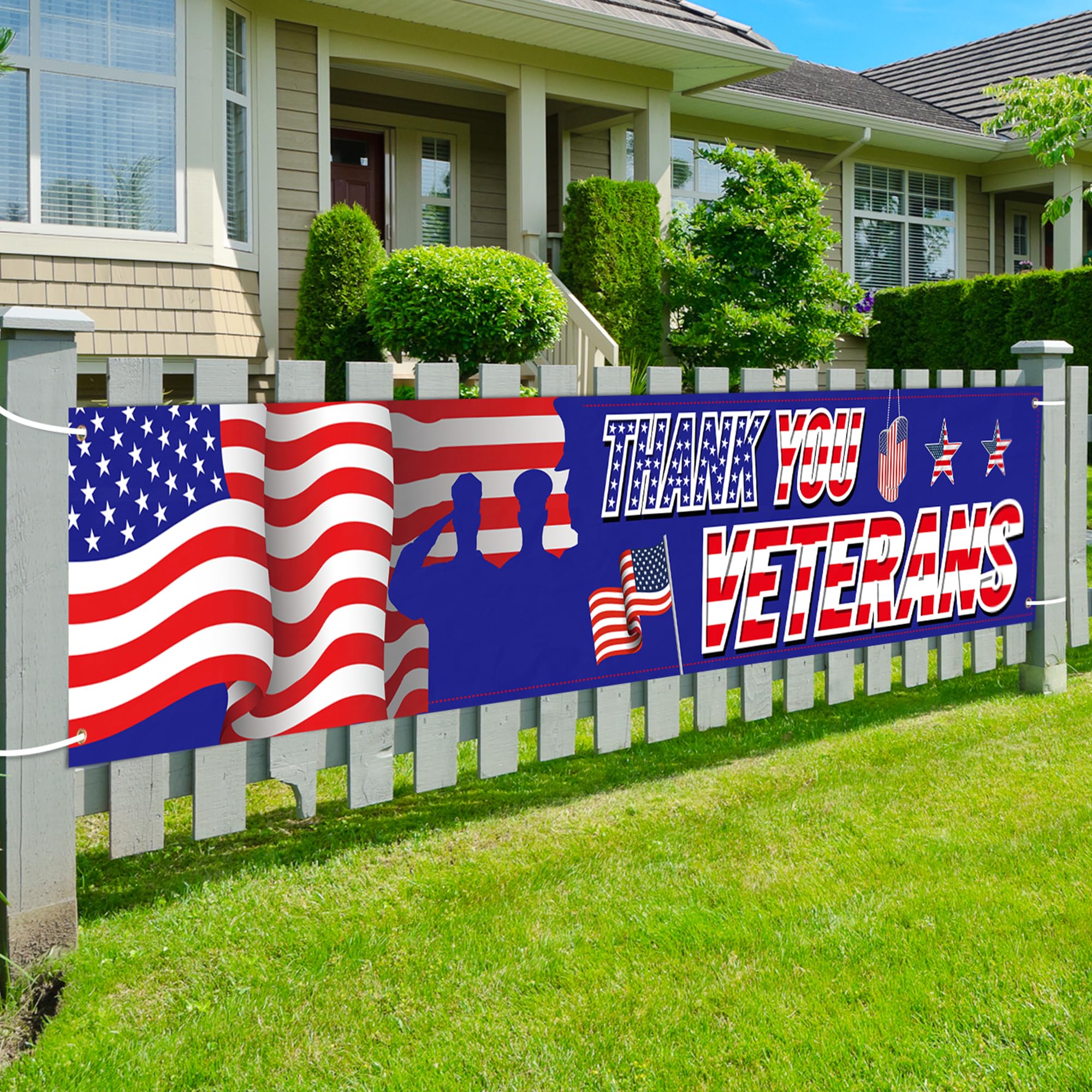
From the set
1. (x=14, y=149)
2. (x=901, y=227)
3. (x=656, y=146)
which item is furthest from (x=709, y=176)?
(x=14, y=149)

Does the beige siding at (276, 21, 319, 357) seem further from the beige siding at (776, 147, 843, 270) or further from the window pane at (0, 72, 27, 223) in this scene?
the beige siding at (776, 147, 843, 270)

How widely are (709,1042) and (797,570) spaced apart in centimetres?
242

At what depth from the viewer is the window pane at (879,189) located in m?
18.3

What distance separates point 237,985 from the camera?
3.06 meters

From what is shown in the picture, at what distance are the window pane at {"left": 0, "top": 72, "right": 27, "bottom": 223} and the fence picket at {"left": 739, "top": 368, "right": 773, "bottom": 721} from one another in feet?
22.0

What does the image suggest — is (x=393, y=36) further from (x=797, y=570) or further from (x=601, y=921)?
(x=601, y=921)

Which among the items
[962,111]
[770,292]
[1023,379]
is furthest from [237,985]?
[962,111]

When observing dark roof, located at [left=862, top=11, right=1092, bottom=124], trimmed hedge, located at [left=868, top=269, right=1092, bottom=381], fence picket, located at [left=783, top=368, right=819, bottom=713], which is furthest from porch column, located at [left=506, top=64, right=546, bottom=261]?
dark roof, located at [left=862, top=11, right=1092, bottom=124]

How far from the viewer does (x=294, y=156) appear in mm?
10828

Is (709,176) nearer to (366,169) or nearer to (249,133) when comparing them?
(366,169)

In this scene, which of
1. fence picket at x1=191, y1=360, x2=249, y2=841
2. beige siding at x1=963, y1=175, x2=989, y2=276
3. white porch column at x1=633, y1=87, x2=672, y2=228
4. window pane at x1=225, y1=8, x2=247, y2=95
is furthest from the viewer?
beige siding at x1=963, y1=175, x2=989, y2=276

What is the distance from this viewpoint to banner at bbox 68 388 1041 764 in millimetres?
3359

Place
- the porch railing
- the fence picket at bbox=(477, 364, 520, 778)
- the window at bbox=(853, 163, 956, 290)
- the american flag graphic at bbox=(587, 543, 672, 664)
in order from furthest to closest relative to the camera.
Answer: the window at bbox=(853, 163, 956, 290) < the porch railing < the american flag graphic at bbox=(587, 543, 672, 664) < the fence picket at bbox=(477, 364, 520, 778)

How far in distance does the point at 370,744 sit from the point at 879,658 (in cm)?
247
